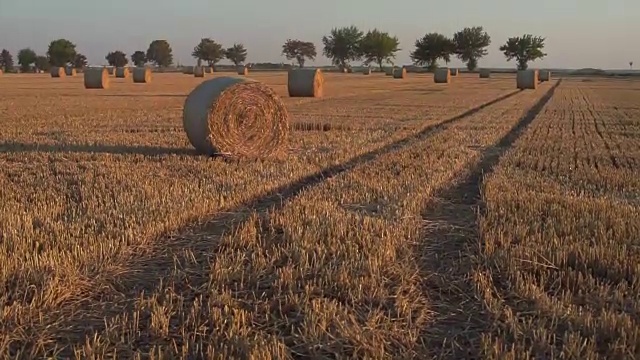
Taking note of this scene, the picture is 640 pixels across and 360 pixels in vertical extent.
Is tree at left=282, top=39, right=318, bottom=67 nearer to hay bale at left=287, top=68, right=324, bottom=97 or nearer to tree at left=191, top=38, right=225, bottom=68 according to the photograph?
tree at left=191, top=38, right=225, bottom=68

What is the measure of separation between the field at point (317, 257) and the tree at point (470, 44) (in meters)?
109

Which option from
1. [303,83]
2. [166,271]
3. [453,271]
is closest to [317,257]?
[453,271]

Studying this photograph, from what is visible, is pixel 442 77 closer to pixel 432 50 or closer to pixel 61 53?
pixel 432 50

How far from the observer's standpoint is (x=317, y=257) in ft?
14.9

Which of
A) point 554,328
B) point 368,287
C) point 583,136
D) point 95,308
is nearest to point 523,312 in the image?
point 554,328

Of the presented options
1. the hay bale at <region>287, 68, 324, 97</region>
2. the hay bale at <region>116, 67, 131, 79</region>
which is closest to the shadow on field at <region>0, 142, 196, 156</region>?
the hay bale at <region>287, 68, 324, 97</region>

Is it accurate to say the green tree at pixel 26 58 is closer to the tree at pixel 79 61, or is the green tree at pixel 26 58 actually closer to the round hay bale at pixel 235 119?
the tree at pixel 79 61

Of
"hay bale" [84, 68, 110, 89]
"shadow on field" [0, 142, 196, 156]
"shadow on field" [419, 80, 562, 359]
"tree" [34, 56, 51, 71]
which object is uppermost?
"tree" [34, 56, 51, 71]

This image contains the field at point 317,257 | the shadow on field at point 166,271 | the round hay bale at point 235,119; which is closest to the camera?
the field at point 317,257

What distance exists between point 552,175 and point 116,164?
5.97 metres

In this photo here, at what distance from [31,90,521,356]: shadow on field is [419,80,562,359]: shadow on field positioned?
147cm

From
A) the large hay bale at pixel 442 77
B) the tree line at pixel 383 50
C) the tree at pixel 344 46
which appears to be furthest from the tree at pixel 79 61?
the large hay bale at pixel 442 77

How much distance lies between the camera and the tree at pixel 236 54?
139550 mm

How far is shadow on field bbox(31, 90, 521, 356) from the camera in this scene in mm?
3510
